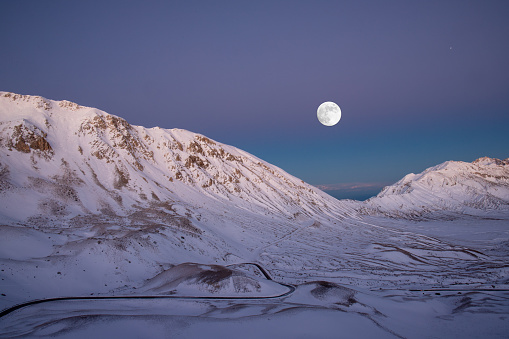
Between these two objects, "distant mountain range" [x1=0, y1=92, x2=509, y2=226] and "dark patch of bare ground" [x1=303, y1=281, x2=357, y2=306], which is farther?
"distant mountain range" [x1=0, y1=92, x2=509, y2=226]

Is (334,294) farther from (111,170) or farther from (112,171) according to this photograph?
(111,170)

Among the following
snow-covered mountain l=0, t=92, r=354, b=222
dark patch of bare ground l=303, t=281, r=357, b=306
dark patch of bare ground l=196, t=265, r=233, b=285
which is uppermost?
snow-covered mountain l=0, t=92, r=354, b=222

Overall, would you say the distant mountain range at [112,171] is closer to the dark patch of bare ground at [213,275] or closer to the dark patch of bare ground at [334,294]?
the dark patch of bare ground at [213,275]

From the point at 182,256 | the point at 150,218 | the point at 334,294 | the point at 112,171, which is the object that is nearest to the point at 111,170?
the point at 112,171

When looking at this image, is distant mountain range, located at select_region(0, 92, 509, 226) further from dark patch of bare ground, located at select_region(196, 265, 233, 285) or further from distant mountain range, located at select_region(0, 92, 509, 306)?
dark patch of bare ground, located at select_region(196, 265, 233, 285)

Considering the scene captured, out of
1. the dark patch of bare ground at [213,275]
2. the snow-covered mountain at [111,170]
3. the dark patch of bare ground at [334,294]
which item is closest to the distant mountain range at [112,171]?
the snow-covered mountain at [111,170]

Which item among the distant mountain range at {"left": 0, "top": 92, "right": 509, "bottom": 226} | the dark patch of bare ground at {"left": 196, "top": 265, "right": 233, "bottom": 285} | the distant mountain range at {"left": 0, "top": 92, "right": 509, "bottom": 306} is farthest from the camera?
the distant mountain range at {"left": 0, "top": 92, "right": 509, "bottom": 226}

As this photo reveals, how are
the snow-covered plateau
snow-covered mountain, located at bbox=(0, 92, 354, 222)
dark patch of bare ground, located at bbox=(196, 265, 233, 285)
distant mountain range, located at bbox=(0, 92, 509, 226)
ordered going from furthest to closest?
snow-covered mountain, located at bbox=(0, 92, 354, 222)
distant mountain range, located at bbox=(0, 92, 509, 226)
dark patch of bare ground, located at bbox=(196, 265, 233, 285)
the snow-covered plateau

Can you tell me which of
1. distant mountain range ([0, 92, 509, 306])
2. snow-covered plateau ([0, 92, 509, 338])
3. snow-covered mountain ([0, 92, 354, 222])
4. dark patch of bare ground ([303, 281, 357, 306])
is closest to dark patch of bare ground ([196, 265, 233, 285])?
snow-covered plateau ([0, 92, 509, 338])
